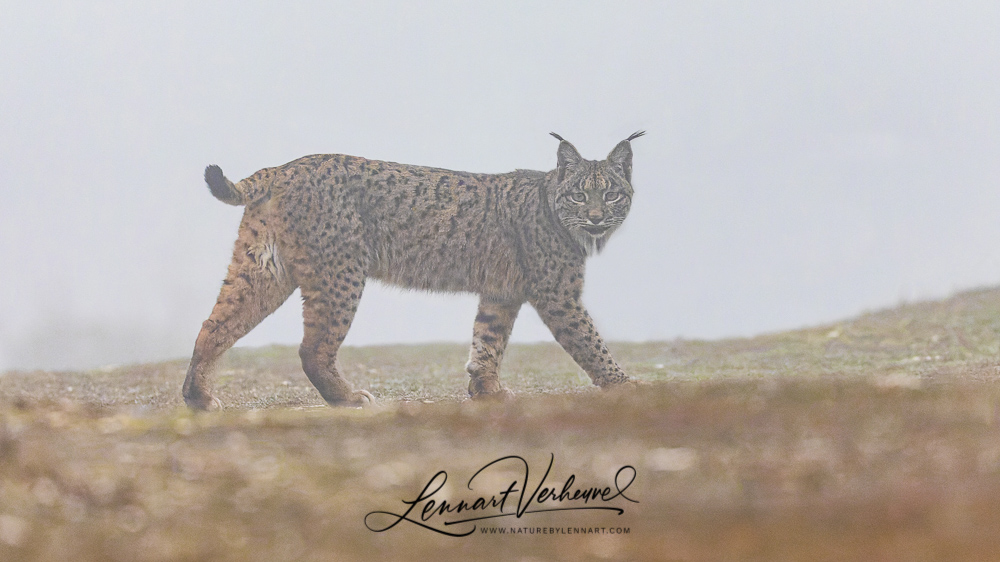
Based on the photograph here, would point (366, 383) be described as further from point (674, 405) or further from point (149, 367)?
point (674, 405)

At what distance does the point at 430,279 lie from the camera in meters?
7.45

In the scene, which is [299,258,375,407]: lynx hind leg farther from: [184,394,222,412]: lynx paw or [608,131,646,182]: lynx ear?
[608,131,646,182]: lynx ear

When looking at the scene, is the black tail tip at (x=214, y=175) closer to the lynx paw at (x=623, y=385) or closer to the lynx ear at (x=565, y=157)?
the lynx ear at (x=565, y=157)

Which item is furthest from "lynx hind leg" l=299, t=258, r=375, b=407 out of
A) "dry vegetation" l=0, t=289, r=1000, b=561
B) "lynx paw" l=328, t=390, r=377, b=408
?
"dry vegetation" l=0, t=289, r=1000, b=561

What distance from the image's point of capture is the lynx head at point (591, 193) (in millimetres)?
7270

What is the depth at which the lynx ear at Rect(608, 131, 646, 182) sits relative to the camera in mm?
7414

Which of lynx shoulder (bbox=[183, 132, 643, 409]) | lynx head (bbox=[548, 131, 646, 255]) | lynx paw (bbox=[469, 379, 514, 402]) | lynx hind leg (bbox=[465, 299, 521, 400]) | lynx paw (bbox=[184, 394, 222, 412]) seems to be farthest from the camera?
lynx hind leg (bbox=[465, 299, 521, 400])

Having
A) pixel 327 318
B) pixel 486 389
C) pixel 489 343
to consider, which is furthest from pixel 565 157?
pixel 327 318

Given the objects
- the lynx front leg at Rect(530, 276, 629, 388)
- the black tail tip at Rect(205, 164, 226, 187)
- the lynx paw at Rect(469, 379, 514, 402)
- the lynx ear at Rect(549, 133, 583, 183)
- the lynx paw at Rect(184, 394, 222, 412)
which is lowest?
the lynx paw at Rect(184, 394, 222, 412)

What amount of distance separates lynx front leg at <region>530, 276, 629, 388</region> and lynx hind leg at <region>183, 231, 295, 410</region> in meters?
2.16

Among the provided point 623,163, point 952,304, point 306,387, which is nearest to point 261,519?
point 623,163

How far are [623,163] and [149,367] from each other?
277 inches

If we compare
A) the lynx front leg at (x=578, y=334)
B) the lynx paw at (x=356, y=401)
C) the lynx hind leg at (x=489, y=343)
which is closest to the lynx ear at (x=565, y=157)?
the lynx front leg at (x=578, y=334)

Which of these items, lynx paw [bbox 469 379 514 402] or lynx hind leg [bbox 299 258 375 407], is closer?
lynx hind leg [bbox 299 258 375 407]
